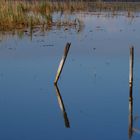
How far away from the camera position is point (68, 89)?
8695 millimetres

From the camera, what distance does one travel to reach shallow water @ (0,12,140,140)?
6.64m

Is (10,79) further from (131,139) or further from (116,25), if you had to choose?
(116,25)

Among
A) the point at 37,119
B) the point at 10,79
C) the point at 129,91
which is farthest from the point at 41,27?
the point at 37,119

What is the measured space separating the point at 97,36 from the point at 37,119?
30.0ft

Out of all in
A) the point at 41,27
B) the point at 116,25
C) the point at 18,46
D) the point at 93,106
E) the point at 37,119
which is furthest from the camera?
the point at 116,25

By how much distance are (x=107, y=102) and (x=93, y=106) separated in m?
0.31

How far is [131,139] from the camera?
6297 millimetres

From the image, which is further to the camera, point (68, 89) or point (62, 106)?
point (68, 89)

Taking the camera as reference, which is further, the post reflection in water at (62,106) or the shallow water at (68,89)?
the post reflection in water at (62,106)

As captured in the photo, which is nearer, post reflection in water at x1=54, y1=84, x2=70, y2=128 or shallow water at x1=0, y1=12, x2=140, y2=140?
shallow water at x1=0, y1=12, x2=140, y2=140

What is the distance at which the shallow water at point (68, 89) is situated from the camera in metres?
6.64

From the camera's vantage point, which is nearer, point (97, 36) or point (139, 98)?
point (139, 98)

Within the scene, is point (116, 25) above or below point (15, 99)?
below

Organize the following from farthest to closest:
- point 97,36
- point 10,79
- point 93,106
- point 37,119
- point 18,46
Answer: point 97,36 < point 18,46 < point 10,79 < point 93,106 < point 37,119
